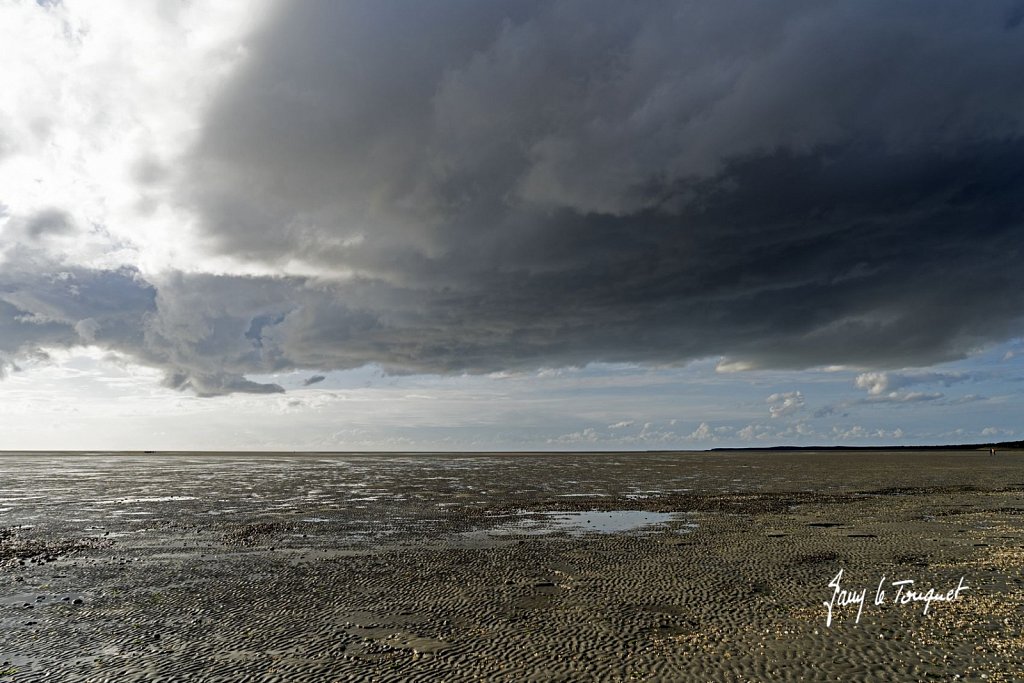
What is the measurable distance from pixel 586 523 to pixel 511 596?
15404 mm

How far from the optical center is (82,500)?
45.6 metres

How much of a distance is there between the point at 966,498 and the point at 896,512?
44.6 ft

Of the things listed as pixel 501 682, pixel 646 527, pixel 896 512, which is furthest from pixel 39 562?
pixel 896 512

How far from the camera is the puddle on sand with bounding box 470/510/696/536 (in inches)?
1143

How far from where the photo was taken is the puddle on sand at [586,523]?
29020mm

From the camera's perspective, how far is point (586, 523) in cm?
3166
